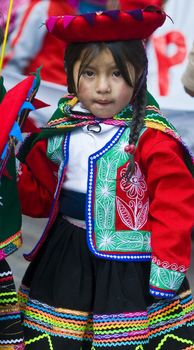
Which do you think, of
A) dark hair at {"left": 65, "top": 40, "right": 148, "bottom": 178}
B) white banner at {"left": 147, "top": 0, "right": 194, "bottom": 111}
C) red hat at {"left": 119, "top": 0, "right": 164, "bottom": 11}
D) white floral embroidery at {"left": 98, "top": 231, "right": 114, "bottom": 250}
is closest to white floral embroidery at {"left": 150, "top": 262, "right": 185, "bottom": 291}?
white floral embroidery at {"left": 98, "top": 231, "right": 114, "bottom": 250}

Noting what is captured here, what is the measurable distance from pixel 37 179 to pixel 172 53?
2.20 metres

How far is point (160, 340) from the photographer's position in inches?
104

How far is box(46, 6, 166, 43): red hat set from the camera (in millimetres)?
2408

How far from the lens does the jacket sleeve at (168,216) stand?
2479 millimetres

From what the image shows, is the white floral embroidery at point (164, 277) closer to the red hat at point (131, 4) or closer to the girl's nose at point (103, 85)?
the girl's nose at point (103, 85)

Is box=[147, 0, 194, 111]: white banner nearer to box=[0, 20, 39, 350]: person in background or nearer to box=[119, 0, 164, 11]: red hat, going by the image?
box=[119, 0, 164, 11]: red hat

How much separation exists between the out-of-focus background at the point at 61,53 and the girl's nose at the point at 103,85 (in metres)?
1.59

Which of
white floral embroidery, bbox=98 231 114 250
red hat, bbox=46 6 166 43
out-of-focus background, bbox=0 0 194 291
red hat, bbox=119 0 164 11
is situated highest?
red hat, bbox=119 0 164 11

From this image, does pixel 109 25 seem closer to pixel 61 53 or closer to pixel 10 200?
pixel 10 200

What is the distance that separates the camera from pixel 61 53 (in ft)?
16.9

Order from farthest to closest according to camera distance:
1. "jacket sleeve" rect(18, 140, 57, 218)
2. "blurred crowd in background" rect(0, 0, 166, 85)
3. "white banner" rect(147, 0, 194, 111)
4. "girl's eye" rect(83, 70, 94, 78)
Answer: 1. "blurred crowd in background" rect(0, 0, 166, 85)
2. "white banner" rect(147, 0, 194, 111)
3. "jacket sleeve" rect(18, 140, 57, 218)
4. "girl's eye" rect(83, 70, 94, 78)

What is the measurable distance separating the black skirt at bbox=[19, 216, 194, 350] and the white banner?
7.02 feet

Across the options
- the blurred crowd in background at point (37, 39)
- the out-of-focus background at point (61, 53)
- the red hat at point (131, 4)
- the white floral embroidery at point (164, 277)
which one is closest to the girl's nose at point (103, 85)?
the white floral embroidery at point (164, 277)

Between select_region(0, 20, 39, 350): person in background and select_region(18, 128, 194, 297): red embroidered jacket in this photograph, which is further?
select_region(18, 128, 194, 297): red embroidered jacket
